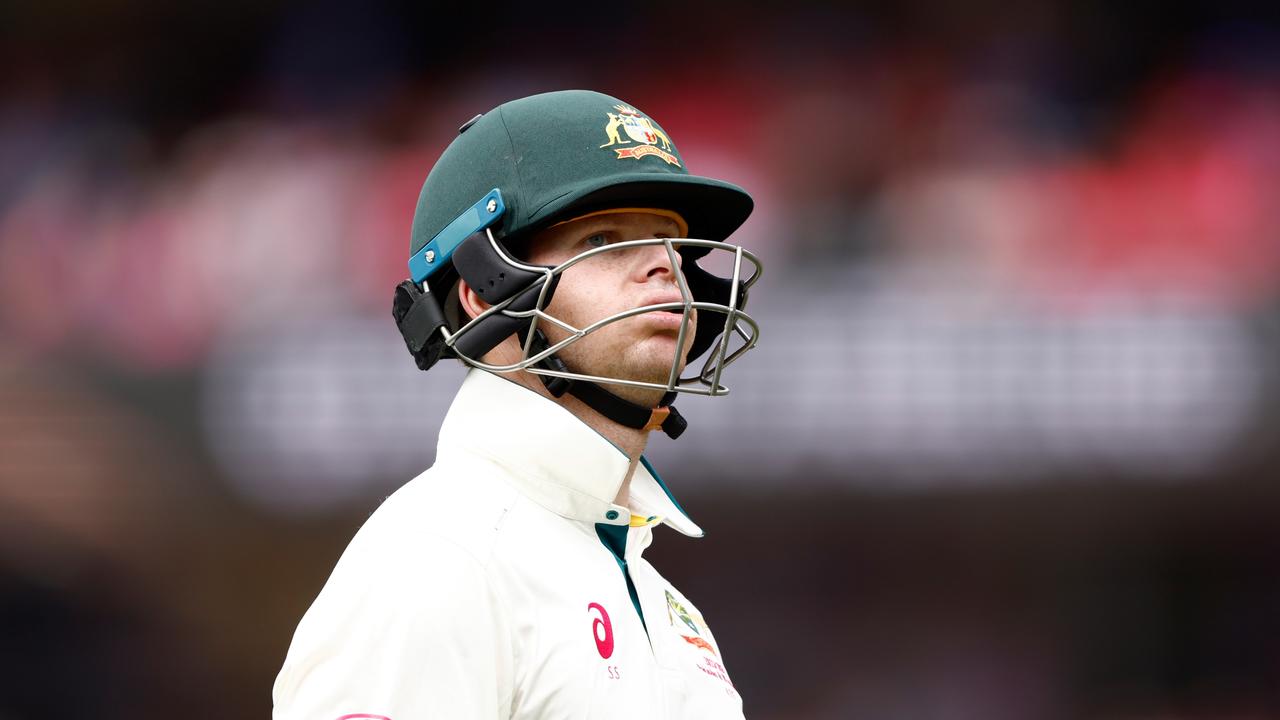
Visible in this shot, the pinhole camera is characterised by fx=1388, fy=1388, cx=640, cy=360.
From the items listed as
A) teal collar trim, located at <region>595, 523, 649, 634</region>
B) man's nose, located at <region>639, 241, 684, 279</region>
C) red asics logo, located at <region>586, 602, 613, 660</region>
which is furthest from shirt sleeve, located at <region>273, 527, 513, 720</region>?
man's nose, located at <region>639, 241, 684, 279</region>

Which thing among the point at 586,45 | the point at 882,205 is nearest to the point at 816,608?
the point at 882,205

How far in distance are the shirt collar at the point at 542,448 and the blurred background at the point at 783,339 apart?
3358mm

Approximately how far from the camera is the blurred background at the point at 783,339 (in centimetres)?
489

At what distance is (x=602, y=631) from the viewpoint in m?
1.32

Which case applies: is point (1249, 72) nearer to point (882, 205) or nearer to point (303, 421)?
point (882, 205)

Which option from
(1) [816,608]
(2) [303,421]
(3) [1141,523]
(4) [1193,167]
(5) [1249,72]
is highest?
(5) [1249,72]

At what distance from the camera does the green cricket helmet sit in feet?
4.69

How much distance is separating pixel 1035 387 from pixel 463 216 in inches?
148

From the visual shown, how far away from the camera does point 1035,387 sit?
4895 mm

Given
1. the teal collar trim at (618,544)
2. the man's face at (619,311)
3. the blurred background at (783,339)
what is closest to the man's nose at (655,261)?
the man's face at (619,311)

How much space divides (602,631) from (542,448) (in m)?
0.20

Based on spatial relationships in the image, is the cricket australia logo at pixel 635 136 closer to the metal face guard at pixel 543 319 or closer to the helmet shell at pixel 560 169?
the helmet shell at pixel 560 169

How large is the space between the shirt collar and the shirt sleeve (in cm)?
18

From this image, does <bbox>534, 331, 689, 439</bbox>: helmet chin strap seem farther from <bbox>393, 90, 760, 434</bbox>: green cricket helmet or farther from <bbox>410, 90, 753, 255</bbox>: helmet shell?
<bbox>410, 90, 753, 255</bbox>: helmet shell
